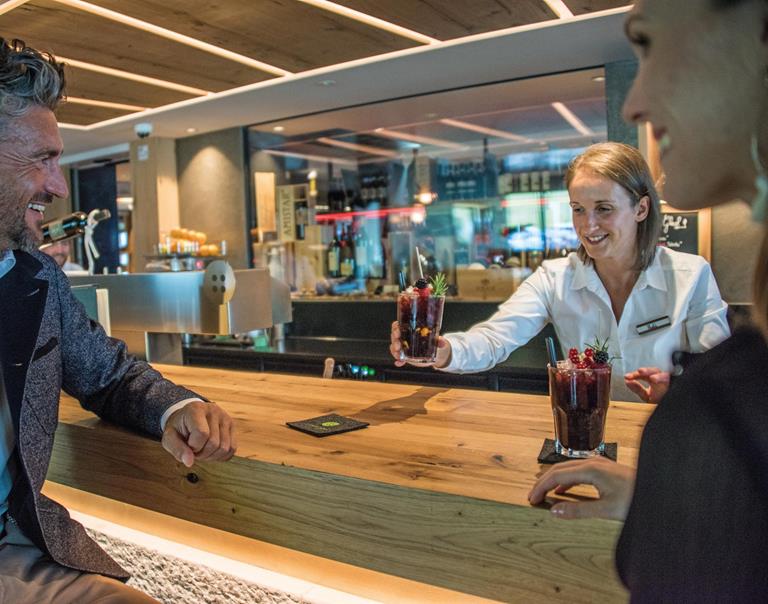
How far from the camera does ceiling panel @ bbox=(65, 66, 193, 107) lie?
15.7 feet

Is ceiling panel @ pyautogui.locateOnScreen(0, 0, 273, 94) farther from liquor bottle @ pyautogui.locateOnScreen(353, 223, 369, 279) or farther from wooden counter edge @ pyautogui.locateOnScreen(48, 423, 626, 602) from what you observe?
Answer: wooden counter edge @ pyautogui.locateOnScreen(48, 423, 626, 602)

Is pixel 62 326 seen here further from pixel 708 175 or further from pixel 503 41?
pixel 503 41

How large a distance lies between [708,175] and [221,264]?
1.96 metres

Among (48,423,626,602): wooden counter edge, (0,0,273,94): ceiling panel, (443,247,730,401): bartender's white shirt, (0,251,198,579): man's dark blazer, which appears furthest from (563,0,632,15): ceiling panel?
(48,423,626,602): wooden counter edge

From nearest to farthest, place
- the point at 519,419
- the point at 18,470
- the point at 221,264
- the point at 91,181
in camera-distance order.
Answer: the point at 18,470
the point at 519,419
the point at 221,264
the point at 91,181

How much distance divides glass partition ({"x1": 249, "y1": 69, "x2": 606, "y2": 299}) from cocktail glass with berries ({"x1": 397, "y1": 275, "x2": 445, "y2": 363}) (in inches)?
141

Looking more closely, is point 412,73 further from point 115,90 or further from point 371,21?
point 115,90

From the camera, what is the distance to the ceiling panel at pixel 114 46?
3641 millimetres

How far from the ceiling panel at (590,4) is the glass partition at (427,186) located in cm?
133

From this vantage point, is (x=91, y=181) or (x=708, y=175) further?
(x=91, y=181)

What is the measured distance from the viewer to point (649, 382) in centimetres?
153

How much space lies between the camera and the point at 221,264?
2.38 metres

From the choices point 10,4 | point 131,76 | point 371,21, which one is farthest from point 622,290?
point 131,76

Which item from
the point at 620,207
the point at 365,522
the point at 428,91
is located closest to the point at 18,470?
the point at 365,522
